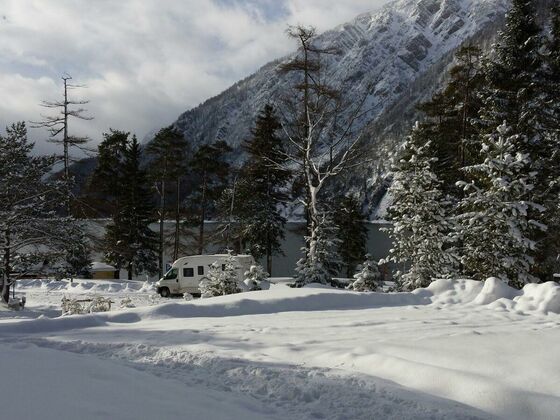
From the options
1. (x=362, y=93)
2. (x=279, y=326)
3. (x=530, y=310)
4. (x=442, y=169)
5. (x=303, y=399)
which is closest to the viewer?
(x=303, y=399)

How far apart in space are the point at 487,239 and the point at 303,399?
1181 centimetres

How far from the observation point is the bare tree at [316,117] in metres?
17.8

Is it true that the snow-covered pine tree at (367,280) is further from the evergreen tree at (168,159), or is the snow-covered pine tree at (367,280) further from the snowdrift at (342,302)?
the evergreen tree at (168,159)

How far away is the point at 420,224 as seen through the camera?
57.8ft

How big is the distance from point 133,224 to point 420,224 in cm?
2450

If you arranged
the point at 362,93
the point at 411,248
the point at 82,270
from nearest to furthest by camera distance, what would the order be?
the point at 362,93 → the point at 411,248 → the point at 82,270

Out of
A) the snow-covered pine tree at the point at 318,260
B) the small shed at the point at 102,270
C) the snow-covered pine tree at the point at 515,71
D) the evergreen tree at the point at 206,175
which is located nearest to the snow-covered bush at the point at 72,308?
the snow-covered pine tree at the point at 318,260

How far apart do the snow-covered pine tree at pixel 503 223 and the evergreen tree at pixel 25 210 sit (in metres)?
14.2

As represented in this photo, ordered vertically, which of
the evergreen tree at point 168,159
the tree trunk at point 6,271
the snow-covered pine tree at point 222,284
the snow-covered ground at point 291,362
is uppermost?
the evergreen tree at point 168,159

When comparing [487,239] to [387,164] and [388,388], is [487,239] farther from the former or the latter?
[388,388]

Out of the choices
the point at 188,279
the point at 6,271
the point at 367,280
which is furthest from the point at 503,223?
the point at 6,271

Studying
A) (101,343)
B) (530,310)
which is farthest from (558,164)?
(101,343)

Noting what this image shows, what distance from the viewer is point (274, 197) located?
31250 mm

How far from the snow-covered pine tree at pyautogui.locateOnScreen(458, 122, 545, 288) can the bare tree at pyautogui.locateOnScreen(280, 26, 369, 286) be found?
4982 millimetres
